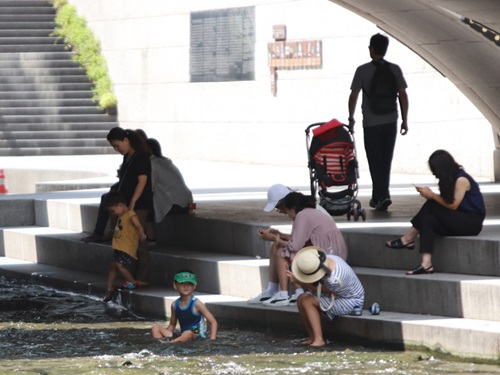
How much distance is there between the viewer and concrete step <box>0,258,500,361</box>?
9.12 m

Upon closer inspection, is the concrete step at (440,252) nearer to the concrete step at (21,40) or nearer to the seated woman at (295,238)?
the seated woman at (295,238)

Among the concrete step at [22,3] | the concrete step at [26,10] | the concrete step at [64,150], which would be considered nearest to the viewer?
the concrete step at [64,150]

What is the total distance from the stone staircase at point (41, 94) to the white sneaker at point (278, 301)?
17333 mm

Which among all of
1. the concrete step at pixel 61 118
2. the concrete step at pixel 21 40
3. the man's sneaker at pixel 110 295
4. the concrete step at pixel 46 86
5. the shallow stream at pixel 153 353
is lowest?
the shallow stream at pixel 153 353

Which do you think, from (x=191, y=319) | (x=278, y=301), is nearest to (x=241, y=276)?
(x=278, y=301)

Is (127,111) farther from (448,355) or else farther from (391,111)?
(448,355)

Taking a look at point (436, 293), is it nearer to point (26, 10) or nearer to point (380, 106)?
point (380, 106)

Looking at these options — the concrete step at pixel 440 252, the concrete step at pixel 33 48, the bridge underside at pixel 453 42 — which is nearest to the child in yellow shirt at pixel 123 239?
the concrete step at pixel 440 252

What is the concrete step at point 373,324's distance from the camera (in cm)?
912

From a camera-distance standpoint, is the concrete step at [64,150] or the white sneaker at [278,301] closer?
the white sneaker at [278,301]

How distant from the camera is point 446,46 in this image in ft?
53.8

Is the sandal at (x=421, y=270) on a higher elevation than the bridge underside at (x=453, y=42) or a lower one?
lower

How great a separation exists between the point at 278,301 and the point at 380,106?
298cm

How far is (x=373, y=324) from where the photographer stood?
9.78 metres
